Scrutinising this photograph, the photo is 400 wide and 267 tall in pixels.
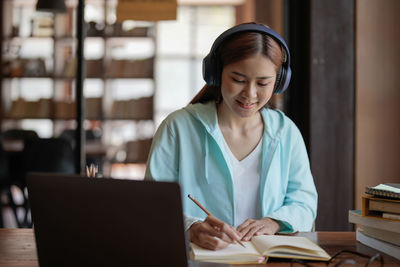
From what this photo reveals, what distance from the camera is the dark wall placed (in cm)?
283

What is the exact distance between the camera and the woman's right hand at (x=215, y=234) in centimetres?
114

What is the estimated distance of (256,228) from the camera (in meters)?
1.31

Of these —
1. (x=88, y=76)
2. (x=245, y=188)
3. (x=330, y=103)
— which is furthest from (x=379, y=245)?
(x=88, y=76)

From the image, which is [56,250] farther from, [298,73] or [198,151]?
[298,73]

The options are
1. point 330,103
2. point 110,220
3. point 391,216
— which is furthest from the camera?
point 330,103

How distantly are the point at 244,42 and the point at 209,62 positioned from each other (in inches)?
5.3

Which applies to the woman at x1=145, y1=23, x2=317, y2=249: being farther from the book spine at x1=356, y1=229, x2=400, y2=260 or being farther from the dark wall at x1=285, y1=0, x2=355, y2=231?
the dark wall at x1=285, y1=0, x2=355, y2=231

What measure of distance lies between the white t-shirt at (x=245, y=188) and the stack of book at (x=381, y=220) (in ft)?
1.31

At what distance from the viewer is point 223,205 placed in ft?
5.30

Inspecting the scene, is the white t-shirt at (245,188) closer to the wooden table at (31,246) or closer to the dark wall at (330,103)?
the wooden table at (31,246)

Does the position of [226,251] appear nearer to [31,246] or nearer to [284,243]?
[284,243]

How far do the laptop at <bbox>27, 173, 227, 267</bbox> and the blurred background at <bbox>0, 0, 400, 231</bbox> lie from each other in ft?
7.05

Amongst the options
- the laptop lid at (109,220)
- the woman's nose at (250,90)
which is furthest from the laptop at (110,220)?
the woman's nose at (250,90)

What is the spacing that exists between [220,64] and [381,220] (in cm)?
71
